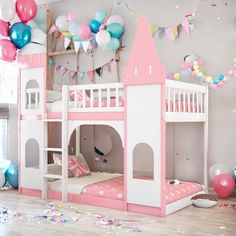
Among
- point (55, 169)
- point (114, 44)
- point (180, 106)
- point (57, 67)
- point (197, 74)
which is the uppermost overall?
point (114, 44)

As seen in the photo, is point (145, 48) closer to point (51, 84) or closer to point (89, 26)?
point (89, 26)

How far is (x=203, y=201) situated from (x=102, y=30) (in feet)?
7.55

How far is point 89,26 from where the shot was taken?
489 centimetres

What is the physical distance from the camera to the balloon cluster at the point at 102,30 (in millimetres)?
4664

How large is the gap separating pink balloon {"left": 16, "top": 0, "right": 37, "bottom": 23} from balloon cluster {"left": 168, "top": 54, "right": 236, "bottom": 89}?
1752 millimetres

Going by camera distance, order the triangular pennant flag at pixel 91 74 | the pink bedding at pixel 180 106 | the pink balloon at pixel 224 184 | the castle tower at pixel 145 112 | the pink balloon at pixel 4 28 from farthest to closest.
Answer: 1. the triangular pennant flag at pixel 91 74
2. the pink balloon at pixel 4 28
3. the pink balloon at pixel 224 184
4. the pink bedding at pixel 180 106
5. the castle tower at pixel 145 112

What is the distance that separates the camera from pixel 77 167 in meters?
4.69

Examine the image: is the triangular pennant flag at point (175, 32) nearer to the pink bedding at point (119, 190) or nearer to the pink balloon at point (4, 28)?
the pink bedding at point (119, 190)

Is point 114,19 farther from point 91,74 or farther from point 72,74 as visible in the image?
point 72,74

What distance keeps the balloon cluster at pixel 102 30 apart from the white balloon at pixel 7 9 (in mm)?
898

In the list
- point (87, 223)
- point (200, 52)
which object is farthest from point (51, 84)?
point (87, 223)

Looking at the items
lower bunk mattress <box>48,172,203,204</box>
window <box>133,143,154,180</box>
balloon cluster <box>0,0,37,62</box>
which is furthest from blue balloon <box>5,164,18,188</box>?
window <box>133,143,154,180</box>

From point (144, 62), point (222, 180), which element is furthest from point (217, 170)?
point (144, 62)

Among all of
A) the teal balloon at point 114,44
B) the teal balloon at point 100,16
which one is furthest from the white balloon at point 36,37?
the teal balloon at point 114,44
